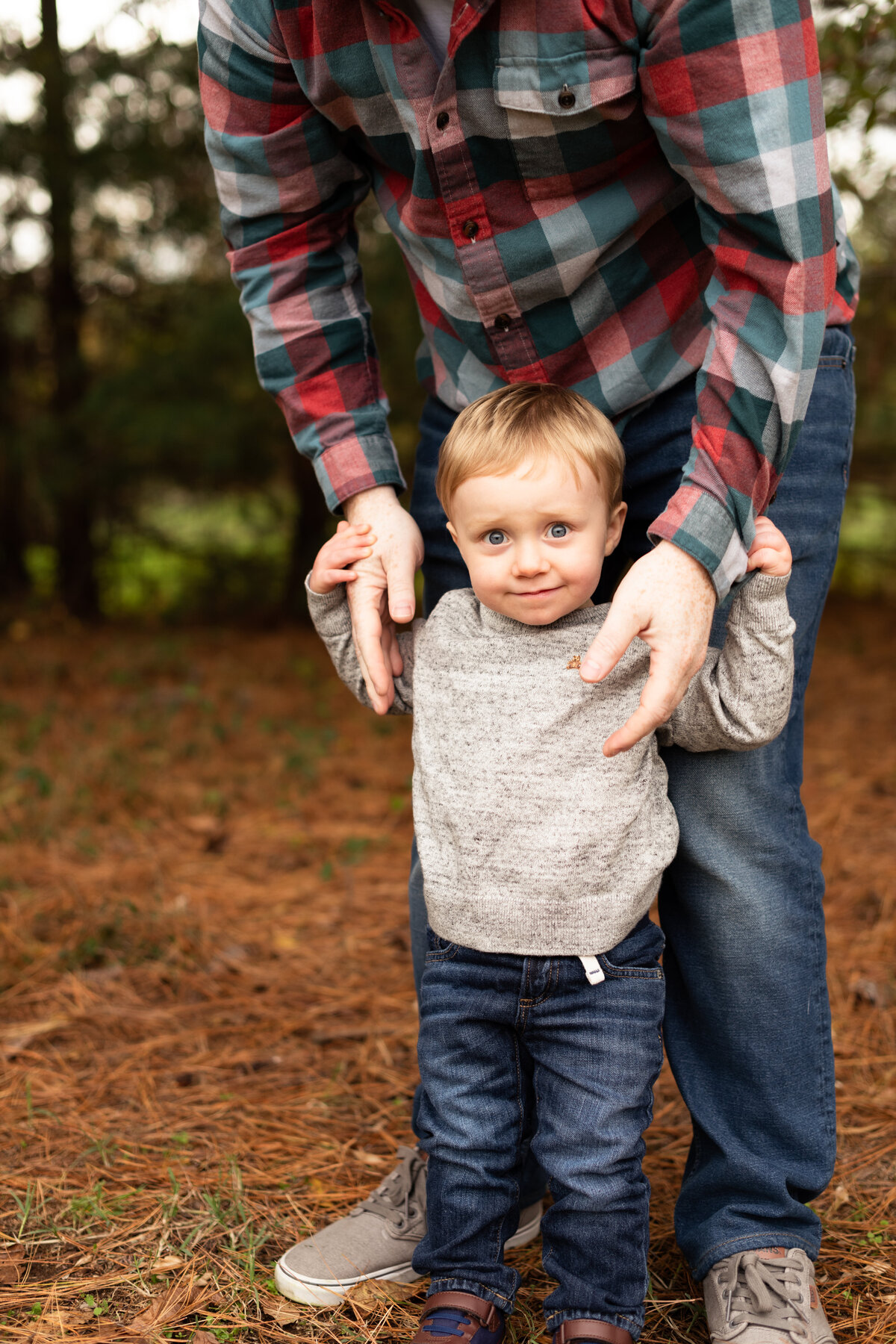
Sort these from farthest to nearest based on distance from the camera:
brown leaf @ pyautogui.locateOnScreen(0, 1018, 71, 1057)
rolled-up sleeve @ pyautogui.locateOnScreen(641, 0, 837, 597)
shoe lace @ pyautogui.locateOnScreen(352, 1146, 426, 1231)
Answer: brown leaf @ pyautogui.locateOnScreen(0, 1018, 71, 1057) → shoe lace @ pyautogui.locateOnScreen(352, 1146, 426, 1231) → rolled-up sleeve @ pyautogui.locateOnScreen(641, 0, 837, 597)

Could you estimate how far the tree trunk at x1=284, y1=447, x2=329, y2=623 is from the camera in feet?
21.7

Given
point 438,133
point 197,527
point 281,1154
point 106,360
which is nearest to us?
point 438,133

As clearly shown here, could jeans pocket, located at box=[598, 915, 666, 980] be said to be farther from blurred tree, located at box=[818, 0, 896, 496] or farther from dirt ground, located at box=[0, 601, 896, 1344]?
blurred tree, located at box=[818, 0, 896, 496]

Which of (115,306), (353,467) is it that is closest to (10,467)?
(115,306)

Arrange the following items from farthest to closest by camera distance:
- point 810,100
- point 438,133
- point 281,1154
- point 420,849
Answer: point 281,1154
point 420,849
point 438,133
point 810,100

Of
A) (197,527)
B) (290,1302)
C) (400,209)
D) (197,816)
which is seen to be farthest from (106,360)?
(290,1302)

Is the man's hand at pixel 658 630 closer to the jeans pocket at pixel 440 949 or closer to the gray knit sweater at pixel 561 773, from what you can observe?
the gray knit sweater at pixel 561 773

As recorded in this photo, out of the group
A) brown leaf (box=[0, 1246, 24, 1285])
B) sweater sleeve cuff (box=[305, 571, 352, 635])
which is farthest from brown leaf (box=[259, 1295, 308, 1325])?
sweater sleeve cuff (box=[305, 571, 352, 635])

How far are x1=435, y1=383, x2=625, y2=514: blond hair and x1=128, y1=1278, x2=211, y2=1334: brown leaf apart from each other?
1.16 m

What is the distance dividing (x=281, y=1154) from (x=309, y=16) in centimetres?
174

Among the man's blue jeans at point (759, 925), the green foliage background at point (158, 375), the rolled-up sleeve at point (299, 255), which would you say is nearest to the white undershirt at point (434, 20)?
the rolled-up sleeve at point (299, 255)

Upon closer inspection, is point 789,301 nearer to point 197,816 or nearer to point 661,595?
point 661,595

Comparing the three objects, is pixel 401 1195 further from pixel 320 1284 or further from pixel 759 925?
pixel 759 925

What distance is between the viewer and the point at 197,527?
24.4 feet
